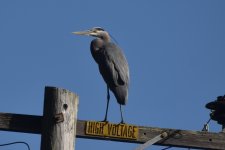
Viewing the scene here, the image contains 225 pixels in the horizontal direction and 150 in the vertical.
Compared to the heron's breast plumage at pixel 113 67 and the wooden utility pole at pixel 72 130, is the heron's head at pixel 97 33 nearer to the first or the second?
the heron's breast plumage at pixel 113 67

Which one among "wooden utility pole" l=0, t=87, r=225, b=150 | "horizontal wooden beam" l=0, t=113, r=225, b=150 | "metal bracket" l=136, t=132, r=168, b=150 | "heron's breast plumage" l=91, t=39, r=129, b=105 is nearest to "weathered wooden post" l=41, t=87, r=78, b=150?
"wooden utility pole" l=0, t=87, r=225, b=150

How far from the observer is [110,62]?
34.9 ft

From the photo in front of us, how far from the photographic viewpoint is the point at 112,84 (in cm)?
970

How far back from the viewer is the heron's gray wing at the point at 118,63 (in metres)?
9.77

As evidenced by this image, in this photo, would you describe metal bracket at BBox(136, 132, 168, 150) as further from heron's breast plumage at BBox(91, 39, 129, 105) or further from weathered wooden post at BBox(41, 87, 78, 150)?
heron's breast plumage at BBox(91, 39, 129, 105)

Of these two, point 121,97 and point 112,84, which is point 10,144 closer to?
point 121,97

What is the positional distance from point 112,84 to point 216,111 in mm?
2708

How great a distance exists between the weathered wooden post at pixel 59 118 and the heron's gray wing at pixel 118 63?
3.44 meters

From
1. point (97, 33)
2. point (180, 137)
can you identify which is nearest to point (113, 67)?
point (97, 33)

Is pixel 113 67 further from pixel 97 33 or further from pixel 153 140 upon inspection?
pixel 153 140

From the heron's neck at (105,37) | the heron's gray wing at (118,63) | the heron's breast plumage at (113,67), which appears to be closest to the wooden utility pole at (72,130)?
the heron's breast plumage at (113,67)

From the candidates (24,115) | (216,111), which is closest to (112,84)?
(216,111)

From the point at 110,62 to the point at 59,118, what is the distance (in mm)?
4625

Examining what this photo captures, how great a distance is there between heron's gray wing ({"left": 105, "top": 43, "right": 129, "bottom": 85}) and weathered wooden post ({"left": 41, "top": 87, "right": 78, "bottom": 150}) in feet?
11.3
